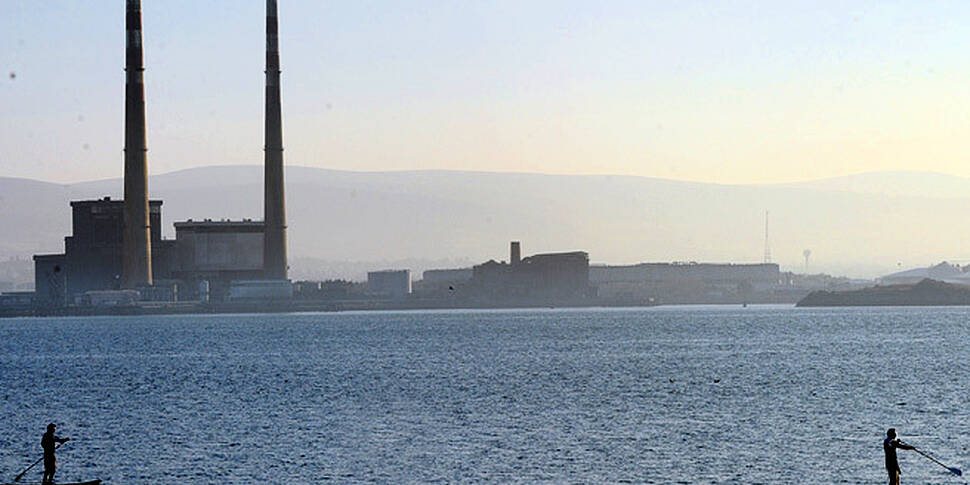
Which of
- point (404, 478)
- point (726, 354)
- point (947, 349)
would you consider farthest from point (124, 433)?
point (947, 349)

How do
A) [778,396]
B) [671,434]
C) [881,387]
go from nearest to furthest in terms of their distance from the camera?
[671,434], [778,396], [881,387]

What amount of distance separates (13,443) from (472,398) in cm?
3054

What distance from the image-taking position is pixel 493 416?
8162cm

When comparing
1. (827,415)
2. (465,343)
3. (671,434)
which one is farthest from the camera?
(465,343)

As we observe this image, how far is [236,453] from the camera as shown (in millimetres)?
66375

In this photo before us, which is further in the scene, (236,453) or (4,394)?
(4,394)

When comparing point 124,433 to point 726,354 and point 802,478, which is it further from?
point 726,354

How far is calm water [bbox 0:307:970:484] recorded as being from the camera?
60.3 meters

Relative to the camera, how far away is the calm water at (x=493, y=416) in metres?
60.3

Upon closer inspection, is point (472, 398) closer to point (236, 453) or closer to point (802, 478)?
point (236, 453)

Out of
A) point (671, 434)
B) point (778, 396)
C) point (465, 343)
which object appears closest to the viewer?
point (671, 434)

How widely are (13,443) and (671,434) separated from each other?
30.7 meters

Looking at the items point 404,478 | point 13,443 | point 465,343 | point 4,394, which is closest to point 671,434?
point 404,478

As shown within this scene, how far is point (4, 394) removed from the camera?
10475 centimetres
